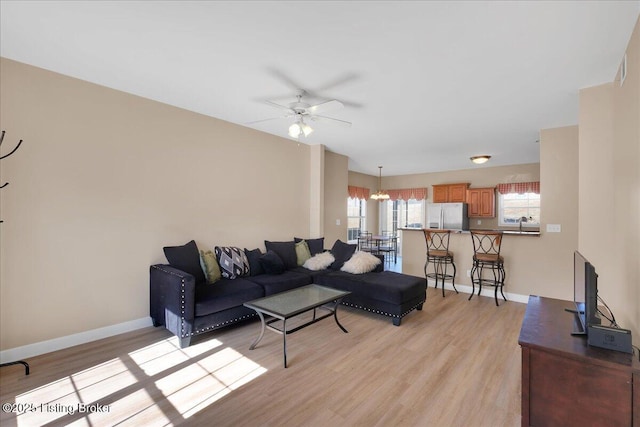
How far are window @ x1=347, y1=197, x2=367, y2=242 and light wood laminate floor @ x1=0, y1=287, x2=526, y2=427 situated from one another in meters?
5.03

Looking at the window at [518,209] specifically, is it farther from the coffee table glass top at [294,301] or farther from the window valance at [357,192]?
the coffee table glass top at [294,301]

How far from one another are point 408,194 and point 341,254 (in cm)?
482

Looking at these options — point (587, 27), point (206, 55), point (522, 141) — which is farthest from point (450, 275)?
point (206, 55)

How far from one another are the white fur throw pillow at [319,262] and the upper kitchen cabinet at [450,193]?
4.79 metres

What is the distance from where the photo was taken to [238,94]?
3084 mm

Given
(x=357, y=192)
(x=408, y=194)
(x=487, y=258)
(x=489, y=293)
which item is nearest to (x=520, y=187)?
(x=408, y=194)

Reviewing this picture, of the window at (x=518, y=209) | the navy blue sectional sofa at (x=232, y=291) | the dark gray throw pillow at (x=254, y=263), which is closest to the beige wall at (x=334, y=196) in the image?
the navy blue sectional sofa at (x=232, y=291)

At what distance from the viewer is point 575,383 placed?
1.49 meters

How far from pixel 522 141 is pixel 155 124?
18.8 ft

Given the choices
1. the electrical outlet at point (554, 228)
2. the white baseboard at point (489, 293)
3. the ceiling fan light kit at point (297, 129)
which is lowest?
the white baseboard at point (489, 293)

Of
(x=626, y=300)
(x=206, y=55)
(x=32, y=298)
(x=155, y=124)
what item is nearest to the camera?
(x=626, y=300)

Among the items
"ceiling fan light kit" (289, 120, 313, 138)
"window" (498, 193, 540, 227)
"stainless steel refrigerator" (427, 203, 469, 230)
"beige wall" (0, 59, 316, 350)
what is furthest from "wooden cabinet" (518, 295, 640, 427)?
"window" (498, 193, 540, 227)

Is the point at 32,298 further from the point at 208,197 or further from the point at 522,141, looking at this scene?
the point at 522,141

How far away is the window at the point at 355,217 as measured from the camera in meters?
8.12
